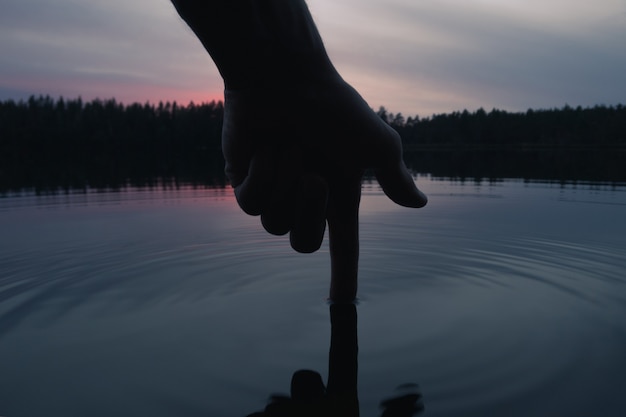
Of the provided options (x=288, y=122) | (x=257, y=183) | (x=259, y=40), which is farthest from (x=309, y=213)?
(x=259, y=40)

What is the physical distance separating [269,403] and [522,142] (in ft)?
364

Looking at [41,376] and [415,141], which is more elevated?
[415,141]

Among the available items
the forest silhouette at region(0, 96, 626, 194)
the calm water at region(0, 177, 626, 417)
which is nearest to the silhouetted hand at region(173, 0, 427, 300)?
the calm water at region(0, 177, 626, 417)

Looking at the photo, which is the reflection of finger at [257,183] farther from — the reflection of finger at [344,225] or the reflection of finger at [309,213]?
the reflection of finger at [344,225]

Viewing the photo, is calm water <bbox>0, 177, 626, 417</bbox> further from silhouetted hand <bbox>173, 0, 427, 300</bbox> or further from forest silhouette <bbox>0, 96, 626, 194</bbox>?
forest silhouette <bbox>0, 96, 626, 194</bbox>

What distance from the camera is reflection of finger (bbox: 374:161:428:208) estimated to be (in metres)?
2.78

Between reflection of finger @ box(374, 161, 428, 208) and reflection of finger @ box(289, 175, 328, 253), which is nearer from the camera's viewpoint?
reflection of finger @ box(289, 175, 328, 253)

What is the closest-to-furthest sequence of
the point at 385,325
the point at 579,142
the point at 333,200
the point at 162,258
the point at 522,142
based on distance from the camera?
the point at 333,200 < the point at 385,325 < the point at 162,258 < the point at 579,142 < the point at 522,142

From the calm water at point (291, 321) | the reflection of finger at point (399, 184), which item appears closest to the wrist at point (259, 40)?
the reflection of finger at point (399, 184)

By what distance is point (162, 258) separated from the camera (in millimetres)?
6246

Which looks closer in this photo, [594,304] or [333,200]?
[333,200]

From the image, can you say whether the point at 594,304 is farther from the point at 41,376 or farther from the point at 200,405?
the point at 41,376

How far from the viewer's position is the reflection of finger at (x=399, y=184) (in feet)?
9.11

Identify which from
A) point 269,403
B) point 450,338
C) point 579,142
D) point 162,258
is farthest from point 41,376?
point 579,142
